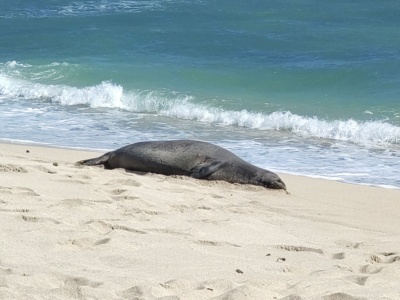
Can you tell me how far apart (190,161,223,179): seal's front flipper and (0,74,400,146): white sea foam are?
3.57 meters

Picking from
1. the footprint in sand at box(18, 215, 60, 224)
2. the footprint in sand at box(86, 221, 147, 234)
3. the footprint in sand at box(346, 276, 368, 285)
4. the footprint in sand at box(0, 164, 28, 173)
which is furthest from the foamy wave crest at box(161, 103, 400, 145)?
the footprint in sand at box(18, 215, 60, 224)

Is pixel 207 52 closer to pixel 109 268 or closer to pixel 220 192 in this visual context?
pixel 220 192

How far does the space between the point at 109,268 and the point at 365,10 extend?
59.2 feet

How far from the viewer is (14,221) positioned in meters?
4.26

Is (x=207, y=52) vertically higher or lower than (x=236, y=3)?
lower

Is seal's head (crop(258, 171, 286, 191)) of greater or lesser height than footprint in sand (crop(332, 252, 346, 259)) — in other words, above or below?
below

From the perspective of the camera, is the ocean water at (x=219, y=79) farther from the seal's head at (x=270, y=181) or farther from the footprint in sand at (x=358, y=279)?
the footprint in sand at (x=358, y=279)

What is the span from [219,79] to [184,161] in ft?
26.0

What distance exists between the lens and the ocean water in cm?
981

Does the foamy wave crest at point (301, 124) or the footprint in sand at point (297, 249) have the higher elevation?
the footprint in sand at point (297, 249)

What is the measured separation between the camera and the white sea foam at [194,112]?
1043 centimetres

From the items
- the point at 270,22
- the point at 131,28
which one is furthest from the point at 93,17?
the point at 270,22

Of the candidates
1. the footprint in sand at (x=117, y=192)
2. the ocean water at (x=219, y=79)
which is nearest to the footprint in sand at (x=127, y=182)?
the footprint in sand at (x=117, y=192)

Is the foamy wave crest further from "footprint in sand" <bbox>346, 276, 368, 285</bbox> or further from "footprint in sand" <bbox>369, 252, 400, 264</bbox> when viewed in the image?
"footprint in sand" <bbox>346, 276, 368, 285</bbox>
